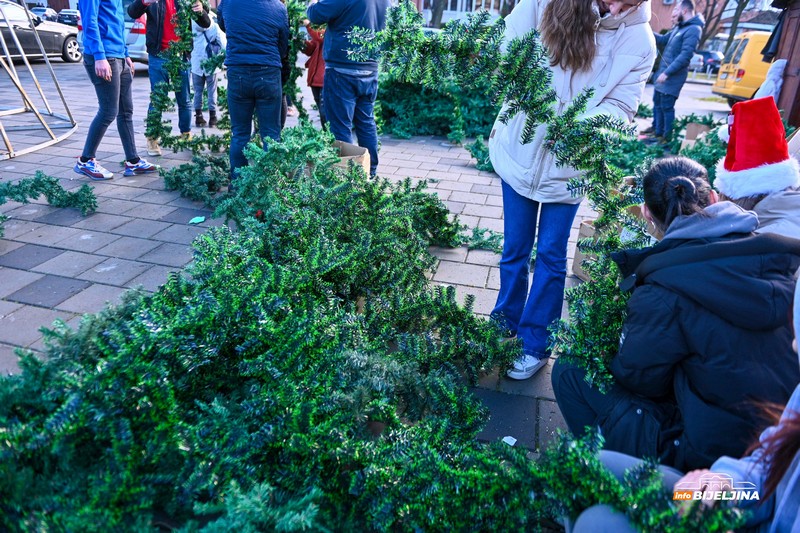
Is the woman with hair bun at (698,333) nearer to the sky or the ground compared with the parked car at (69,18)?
nearer to the ground

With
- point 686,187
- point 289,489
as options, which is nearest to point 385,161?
point 686,187

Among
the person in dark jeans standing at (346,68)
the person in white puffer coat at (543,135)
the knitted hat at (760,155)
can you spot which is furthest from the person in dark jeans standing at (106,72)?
the knitted hat at (760,155)

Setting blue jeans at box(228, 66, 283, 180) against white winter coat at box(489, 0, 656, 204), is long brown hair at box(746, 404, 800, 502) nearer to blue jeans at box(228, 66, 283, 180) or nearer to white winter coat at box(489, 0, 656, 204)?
white winter coat at box(489, 0, 656, 204)

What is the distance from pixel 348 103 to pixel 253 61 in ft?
2.96

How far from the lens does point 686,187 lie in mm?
1941

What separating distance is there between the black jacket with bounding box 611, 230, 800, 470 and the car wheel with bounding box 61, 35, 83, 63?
1731 centimetres

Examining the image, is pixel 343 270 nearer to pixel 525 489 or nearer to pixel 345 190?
pixel 345 190

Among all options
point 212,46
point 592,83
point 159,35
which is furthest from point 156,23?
point 592,83

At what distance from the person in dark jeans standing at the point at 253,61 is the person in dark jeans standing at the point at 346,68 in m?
0.37

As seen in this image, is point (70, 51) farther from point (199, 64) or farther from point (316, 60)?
point (316, 60)

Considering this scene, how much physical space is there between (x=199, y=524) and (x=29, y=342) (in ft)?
6.70

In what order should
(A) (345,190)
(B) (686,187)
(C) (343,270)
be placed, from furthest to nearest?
1. (A) (345,190)
2. (C) (343,270)
3. (B) (686,187)

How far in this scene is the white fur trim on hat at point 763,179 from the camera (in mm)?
2354

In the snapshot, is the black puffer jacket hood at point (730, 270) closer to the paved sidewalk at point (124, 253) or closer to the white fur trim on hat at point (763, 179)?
the white fur trim on hat at point (763, 179)
